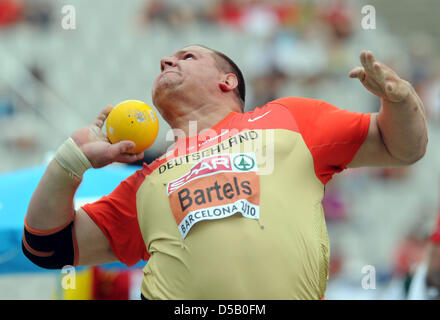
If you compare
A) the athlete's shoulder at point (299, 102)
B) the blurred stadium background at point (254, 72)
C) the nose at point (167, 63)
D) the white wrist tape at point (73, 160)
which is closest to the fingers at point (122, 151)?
the white wrist tape at point (73, 160)

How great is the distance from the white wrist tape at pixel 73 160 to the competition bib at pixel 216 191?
341 mm

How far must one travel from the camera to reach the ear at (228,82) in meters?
2.79

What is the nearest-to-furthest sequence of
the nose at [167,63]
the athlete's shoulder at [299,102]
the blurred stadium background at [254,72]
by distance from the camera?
the athlete's shoulder at [299,102] → the nose at [167,63] → the blurred stadium background at [254,72]

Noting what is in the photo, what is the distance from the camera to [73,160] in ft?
7.79

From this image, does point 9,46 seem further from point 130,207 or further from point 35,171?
point 130,207

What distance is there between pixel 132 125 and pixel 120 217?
15.8 inches

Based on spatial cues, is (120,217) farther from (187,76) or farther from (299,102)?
(299,102)

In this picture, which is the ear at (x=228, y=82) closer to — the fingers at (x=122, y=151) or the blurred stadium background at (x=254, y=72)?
the fingers at (x=122, y=151)

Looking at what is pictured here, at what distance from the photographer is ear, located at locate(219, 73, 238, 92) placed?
2795 millimetres

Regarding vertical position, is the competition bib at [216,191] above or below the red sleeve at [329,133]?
below

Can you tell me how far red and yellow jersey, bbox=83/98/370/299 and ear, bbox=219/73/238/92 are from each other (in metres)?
0.27

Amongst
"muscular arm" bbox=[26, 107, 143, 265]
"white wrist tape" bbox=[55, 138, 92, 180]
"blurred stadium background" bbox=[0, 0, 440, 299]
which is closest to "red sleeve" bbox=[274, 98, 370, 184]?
"muscular arm" bbox=[26, 107, 143, 265]
